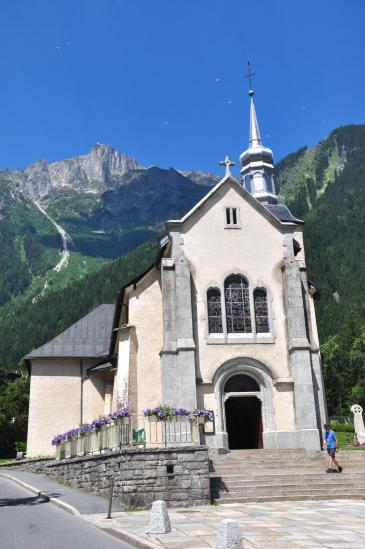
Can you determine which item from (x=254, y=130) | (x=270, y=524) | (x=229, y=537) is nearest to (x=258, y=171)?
(x=254, y=130)

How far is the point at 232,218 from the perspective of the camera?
27828 mm

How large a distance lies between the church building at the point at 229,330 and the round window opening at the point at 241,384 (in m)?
0.04

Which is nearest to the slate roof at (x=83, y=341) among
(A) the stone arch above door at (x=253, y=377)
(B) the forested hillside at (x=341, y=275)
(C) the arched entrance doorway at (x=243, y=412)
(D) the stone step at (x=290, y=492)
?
(C) the arched entrance doorway at (x=243, y=412)

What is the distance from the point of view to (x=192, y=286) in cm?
2627

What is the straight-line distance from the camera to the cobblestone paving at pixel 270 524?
33.4ft

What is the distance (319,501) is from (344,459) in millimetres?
4803

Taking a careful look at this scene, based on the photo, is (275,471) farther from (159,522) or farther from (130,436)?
(159,522)

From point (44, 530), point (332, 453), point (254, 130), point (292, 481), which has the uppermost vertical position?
point (254, 130)

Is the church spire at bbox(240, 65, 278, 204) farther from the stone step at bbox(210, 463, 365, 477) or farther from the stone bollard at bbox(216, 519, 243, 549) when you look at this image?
the stone bollard at bbox(216, 519, 243, 549)

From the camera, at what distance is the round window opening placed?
83.8 ft

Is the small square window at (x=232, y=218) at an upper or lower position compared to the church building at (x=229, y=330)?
upper

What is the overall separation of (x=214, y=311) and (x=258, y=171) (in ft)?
63.9

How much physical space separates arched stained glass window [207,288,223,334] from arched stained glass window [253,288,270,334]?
1697mm

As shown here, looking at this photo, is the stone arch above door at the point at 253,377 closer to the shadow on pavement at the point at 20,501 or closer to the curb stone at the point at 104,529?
the curb stone at the point at 104,529
